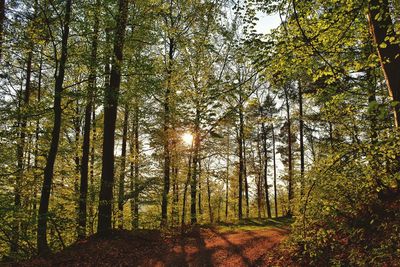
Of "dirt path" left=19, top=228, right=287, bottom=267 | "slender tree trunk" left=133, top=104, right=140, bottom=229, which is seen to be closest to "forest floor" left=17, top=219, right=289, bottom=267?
"dirt path" left=19, top=228, right=287, bottom=267

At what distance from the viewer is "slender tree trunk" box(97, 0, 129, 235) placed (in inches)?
489

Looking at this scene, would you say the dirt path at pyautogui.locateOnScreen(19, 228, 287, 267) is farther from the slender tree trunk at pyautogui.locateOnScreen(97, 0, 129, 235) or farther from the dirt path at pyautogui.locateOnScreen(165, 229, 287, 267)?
the slender tree trunk at pyautogui.locateOnScreen(97, 0, 129, 235)

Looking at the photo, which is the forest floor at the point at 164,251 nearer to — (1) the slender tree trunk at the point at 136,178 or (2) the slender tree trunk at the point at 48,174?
(2) the slender tree trunk at the point at 48,174

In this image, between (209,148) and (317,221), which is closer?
(317,221)

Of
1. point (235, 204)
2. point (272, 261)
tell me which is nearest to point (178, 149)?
point (272, 261)

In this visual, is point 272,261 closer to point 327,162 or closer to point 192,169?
point 327,162

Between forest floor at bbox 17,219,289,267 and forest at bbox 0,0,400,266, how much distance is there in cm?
8

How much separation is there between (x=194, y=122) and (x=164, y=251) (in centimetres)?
559

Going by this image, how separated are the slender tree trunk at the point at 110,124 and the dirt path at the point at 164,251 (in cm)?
101

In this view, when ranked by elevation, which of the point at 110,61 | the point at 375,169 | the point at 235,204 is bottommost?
the point at 235,204

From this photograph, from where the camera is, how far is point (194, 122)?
45.4ft

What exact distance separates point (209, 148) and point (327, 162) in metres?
14.2

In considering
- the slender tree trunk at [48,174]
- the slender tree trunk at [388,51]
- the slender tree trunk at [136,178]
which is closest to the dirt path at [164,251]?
the slender tree trunk at [48,174]

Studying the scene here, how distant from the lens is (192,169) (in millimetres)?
16594
